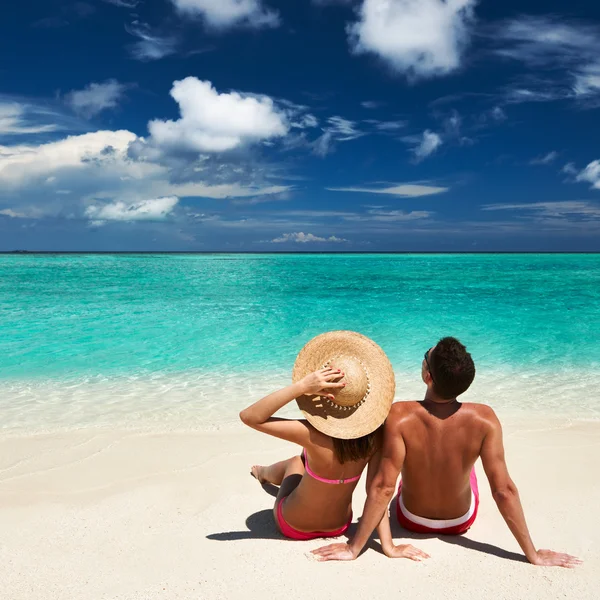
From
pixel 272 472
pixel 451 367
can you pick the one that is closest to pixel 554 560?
pixel 451 367

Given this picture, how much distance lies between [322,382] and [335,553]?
112 centimetres

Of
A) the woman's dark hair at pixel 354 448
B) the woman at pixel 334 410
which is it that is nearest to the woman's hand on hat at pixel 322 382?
the woman at pixel 334 410

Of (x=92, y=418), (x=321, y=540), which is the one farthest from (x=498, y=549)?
(x=92, y=418)

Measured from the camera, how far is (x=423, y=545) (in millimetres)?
3219

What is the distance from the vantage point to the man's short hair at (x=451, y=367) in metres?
Result: 2.71

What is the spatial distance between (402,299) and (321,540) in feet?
64.0

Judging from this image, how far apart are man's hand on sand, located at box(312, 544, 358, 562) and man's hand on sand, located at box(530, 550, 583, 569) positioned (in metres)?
1.04

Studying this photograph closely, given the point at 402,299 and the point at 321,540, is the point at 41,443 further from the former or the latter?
the point at 402,299

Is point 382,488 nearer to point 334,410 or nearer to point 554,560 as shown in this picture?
point 334,410

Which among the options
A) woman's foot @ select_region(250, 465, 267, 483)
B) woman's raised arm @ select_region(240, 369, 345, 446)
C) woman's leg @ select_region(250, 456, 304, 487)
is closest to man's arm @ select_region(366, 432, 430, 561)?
woman's raised arm @ select_region(240, 369, 345, 446)

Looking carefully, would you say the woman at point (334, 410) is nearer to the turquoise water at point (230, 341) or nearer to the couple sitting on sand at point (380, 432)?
the couple sitting on sand at point (380, 432)

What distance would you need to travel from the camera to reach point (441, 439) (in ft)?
9.62

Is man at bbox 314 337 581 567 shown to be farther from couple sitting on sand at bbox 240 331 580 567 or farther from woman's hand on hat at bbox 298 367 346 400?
woman's hand on hat at bbox 298 367 346 400

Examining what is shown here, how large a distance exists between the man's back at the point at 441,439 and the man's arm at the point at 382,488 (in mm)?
40
